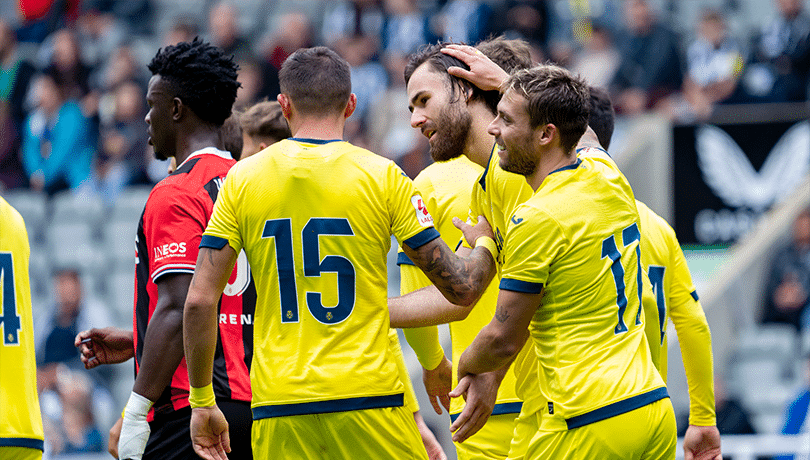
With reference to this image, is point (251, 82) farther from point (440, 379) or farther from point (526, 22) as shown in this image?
point (440, 379)

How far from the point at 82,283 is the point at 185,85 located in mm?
8538

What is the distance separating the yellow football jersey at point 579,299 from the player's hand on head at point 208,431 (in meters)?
1.24

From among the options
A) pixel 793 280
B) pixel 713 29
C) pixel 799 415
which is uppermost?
pixel 713 29

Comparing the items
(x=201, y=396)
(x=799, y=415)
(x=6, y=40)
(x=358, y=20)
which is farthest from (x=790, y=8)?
(x=6, y=40)

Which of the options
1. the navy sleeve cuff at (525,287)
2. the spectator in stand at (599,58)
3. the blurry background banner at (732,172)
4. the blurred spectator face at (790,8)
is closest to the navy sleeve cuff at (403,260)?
the navy sleeve cuff at (525,287)

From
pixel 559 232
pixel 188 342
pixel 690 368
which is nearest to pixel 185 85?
pixel 188 342

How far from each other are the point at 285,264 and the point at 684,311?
2.28m

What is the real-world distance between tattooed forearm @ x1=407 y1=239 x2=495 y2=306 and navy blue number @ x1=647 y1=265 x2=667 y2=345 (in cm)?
136

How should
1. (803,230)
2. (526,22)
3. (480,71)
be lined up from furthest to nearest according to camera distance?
(526,22)
(803,230)
(480,71)

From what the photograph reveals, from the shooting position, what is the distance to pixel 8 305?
180 inches

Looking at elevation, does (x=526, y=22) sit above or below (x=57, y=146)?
above

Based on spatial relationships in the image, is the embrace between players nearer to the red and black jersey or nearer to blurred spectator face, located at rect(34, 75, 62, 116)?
the red and black jersey

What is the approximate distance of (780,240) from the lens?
9734mm

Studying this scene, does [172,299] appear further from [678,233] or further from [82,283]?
[82,283]
